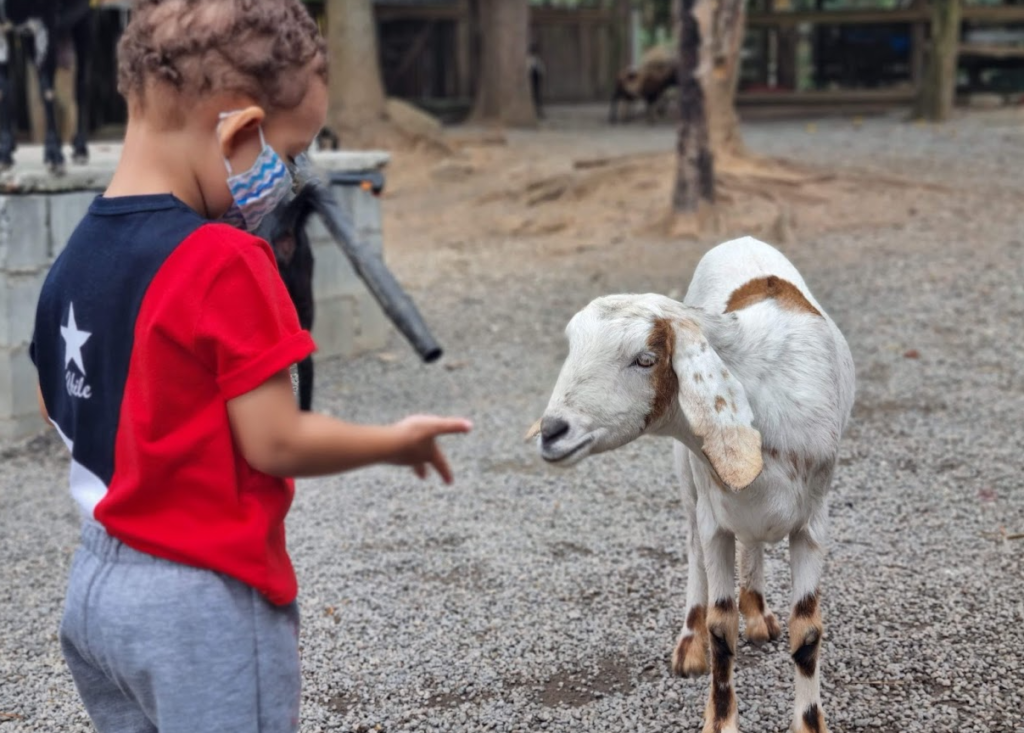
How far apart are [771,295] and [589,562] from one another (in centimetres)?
149

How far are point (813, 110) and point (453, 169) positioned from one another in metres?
8.57

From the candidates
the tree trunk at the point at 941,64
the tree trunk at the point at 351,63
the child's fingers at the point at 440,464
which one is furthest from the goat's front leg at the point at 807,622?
the tree trunk at the point at 941,64

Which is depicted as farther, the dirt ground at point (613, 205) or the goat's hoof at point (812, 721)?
the dirt ground at point (613, 205)

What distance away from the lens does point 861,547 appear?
13.9 ft

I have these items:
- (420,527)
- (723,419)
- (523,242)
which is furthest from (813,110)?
(723,419)

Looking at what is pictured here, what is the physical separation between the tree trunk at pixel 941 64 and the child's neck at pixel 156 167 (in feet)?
50.3

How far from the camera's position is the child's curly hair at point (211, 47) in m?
1.70

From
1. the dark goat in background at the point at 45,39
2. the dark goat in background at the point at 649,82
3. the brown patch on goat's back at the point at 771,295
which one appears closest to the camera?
the brown patch on goat's back at the point at 771,295

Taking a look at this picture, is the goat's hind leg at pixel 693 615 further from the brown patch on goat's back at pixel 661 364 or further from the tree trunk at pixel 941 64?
the tree trunk at pixel 941 64

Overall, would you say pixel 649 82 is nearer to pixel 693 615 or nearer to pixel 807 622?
pixel 693 615

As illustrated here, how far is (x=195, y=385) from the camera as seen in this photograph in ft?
5.67

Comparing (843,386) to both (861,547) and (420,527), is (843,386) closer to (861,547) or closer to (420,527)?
(861,547)

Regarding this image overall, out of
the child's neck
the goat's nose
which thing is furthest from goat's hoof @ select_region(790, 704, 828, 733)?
the child's neck

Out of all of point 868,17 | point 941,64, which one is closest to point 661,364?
point 941,64
